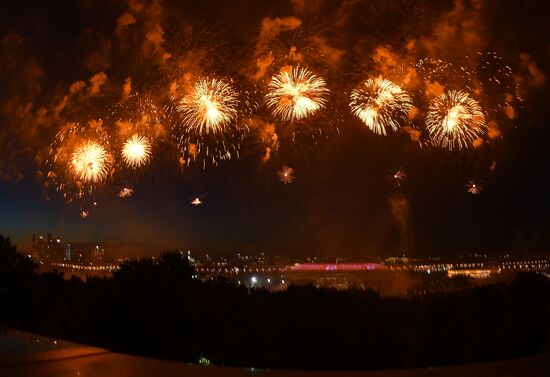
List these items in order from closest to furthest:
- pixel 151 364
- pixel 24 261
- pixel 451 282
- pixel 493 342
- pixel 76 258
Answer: pixel 151 364 < pixel 493 342 < pixel 24 261 < pixel 451 282 < pixel 76 258

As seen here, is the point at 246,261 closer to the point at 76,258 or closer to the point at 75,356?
the point at 76,258

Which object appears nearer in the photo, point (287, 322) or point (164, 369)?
point (164, 369)

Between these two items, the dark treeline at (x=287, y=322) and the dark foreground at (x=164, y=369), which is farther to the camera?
the dark treeline at (x=287, y=322)

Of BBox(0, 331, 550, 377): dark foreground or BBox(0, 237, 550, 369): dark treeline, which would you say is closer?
BBox(0, 331, 550, 377): dark foreground

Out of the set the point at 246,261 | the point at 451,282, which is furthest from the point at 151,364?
the point at 246,261

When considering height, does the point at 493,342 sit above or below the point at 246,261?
below

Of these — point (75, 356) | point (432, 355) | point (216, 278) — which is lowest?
point (432, 355)

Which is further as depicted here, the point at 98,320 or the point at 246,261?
the point at 246,261

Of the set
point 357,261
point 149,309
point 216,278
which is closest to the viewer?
point 149,309
